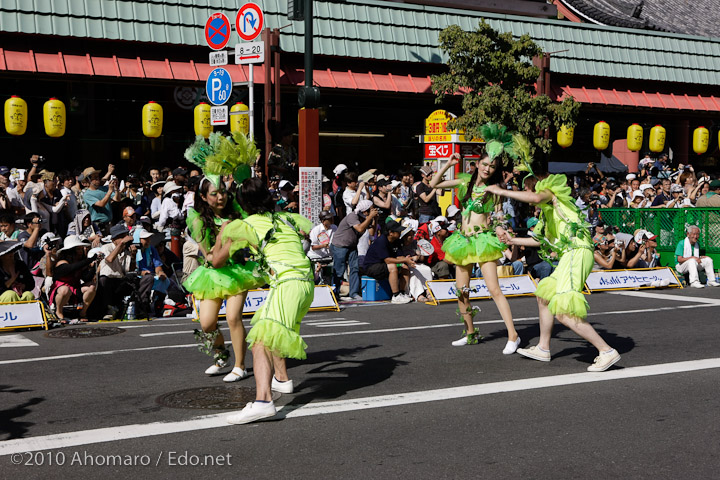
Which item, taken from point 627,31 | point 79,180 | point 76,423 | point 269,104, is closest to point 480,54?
point 269,104

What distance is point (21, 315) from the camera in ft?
37.8

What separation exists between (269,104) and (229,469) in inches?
584

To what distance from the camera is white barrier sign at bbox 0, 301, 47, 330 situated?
11422mm

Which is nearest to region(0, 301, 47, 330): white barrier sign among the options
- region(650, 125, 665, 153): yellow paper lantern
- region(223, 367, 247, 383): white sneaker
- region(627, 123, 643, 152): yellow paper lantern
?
region(223, 367, 247, 383): white sneaker

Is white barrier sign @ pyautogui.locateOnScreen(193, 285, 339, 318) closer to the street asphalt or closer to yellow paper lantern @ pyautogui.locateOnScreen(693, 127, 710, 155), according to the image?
the street asphalt

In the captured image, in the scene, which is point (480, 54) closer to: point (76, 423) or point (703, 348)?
point (703, 348)

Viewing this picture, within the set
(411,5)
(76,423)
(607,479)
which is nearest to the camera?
(607,479)

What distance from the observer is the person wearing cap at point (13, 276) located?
11789mm

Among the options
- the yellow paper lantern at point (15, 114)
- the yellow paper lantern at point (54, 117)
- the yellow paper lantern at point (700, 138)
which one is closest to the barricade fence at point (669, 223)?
the yellow paper lantern at point (700, 138)

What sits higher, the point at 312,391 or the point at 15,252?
the point at 15,252

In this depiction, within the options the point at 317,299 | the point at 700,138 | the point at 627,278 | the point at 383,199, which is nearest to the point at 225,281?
the point at 317,299

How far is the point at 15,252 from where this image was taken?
12203 mm

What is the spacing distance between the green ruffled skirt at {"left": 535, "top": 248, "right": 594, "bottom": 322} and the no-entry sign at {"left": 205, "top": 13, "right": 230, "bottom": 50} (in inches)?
443

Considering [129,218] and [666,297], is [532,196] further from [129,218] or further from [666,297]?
[129,218]
